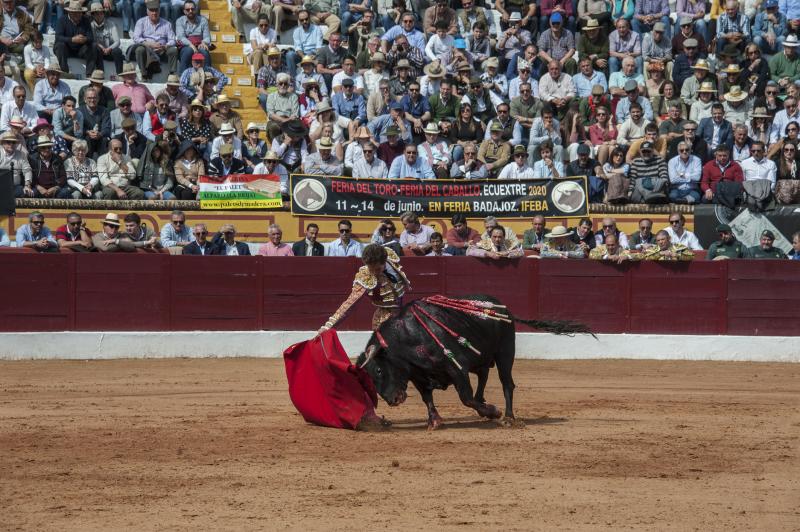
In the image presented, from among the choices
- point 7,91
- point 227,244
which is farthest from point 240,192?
point 7,91

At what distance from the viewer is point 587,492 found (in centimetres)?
726

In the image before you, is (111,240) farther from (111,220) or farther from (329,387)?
(329,387)

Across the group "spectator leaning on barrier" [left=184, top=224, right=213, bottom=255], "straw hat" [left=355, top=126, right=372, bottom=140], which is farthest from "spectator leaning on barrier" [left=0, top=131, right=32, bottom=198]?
"straw hat" [left=355, top=126, right=372, bottom=140]

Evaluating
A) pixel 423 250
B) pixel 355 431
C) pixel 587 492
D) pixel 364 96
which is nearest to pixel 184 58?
pixel 364 96

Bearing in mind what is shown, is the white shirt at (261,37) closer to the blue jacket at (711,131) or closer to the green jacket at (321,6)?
the green jacket at (321,6)

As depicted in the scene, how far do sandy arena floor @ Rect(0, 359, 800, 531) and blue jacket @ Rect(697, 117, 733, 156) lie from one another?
18.1ft

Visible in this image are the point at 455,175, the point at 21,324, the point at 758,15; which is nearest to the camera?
the point at 21,324

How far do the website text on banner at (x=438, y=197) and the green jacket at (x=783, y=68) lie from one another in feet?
14.7

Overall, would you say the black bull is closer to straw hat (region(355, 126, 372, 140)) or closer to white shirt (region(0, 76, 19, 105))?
straw hat (region(355, 126, 372, 140))

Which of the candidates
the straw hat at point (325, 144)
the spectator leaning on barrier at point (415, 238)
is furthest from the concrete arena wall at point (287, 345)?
the straw hat at point (325, 144)

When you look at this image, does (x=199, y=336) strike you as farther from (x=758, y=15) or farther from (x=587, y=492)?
(x=758, y=15)

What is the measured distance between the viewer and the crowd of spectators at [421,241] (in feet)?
47.8

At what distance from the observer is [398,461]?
808 cm

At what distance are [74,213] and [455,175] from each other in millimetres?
4947
